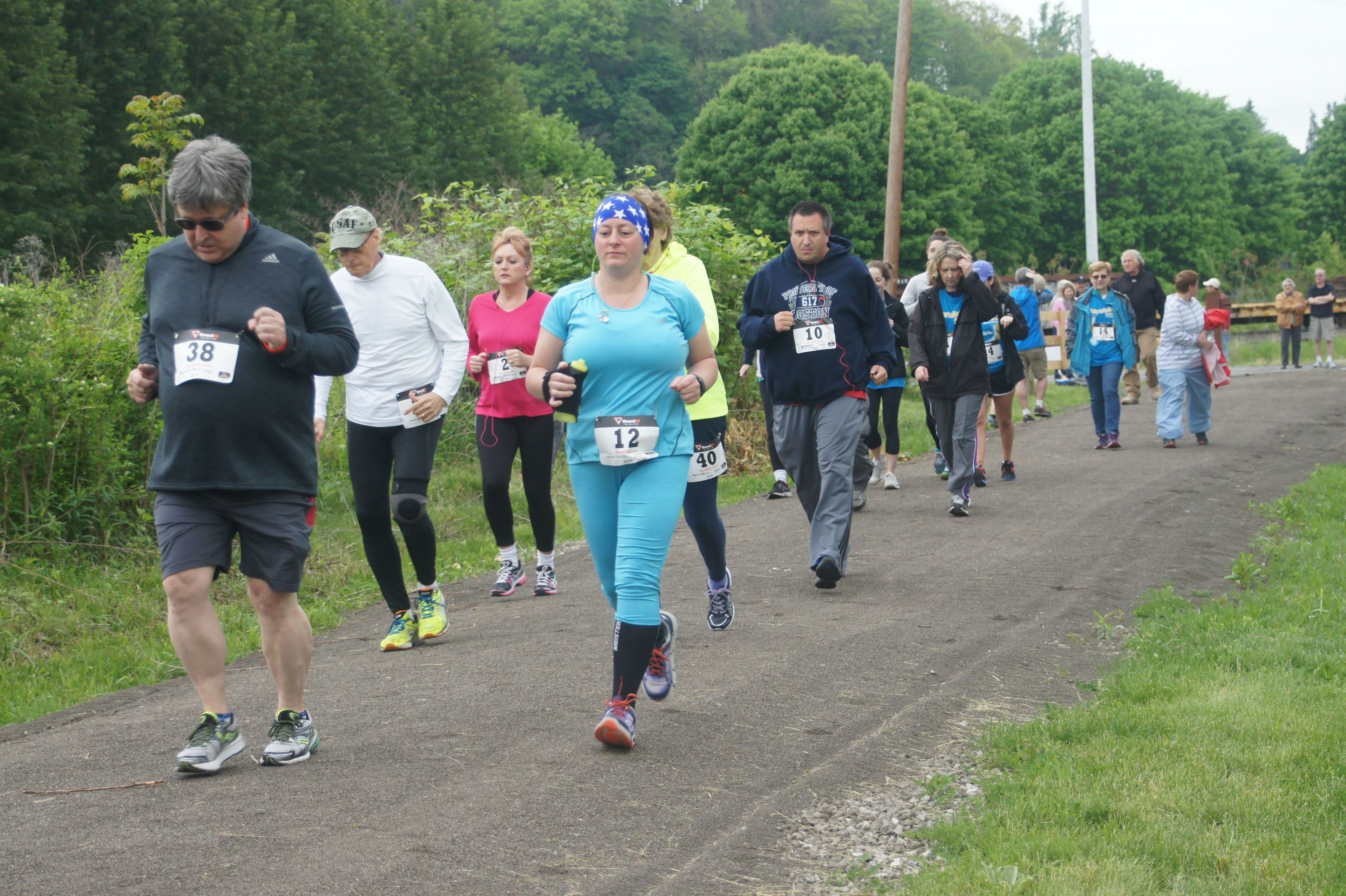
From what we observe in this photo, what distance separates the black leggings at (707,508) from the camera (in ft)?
20.4

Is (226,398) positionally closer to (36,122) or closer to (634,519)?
(634,519)

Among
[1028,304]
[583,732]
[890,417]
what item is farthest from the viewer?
[1028,304]

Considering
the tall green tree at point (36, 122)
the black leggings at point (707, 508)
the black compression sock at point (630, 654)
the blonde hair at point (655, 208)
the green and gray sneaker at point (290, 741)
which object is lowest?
the green and gray sneaker at point (290, 741)

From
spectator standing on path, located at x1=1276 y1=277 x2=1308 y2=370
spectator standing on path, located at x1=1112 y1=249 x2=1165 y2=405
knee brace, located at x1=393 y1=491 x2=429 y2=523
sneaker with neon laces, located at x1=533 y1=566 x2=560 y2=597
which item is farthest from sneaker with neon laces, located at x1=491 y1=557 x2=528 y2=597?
spectator standing on path, located at x1=1276 y1=277 x2=1308 y2=370

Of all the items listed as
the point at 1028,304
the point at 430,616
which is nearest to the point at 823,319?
the point at 430,616

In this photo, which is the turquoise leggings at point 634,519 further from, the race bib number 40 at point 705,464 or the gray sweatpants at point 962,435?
the gray sweatpants at point 962,435

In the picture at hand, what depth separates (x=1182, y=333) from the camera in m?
15.0

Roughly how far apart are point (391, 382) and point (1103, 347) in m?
11.0

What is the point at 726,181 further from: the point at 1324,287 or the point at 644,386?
the point at 644,386

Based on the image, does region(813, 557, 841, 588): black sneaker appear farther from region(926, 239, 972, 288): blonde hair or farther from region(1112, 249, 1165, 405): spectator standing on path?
region(1112, 249, 1165, 405): spectator standing on path

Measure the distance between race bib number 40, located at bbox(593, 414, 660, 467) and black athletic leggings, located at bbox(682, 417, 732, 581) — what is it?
4.55 ft

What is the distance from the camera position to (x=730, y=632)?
22.2 feet

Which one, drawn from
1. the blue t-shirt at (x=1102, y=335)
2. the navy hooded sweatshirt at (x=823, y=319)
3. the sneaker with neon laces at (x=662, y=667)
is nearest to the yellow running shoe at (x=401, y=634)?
the sneaker with neon laces at (x=662, y=667)

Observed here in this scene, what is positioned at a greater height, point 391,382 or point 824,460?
point 391,382
